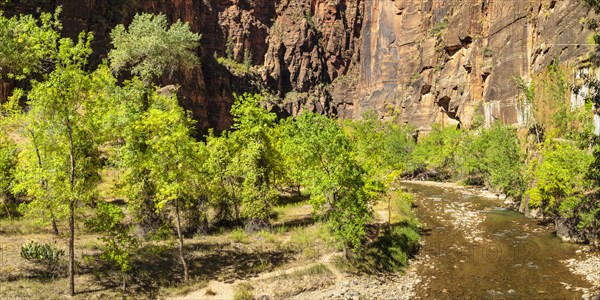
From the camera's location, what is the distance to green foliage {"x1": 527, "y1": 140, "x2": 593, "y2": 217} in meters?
24.1

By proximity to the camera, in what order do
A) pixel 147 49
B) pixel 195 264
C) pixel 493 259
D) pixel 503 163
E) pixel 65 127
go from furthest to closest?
pixel 147 49, pixel 503 163, pixel 493 259, pixel 195 264, pixel 65 127

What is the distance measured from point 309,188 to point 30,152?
1433 cm

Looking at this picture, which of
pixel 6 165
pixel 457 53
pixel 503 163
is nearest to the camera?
pixel 6 165

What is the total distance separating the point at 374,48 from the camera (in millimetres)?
147250

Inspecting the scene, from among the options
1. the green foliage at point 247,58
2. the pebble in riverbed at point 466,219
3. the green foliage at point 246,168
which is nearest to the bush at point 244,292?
the green foliage at point 246,168

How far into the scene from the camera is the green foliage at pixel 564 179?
24.1 m

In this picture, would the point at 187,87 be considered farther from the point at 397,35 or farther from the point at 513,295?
the point at 397,35

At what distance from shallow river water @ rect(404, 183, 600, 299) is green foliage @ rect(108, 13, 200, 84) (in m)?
34.5

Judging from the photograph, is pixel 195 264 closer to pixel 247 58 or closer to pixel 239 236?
pixel 239 236

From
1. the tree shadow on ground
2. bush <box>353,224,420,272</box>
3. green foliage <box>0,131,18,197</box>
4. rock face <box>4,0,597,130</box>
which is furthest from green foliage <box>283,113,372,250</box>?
green foliage <box>0,131,18,197</box>

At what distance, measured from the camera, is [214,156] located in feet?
85.6

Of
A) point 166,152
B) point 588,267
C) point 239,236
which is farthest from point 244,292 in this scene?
point 588,267

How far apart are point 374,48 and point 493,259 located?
13420cm

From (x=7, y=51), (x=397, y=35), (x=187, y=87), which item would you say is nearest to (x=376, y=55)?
(x=397, y=35)
